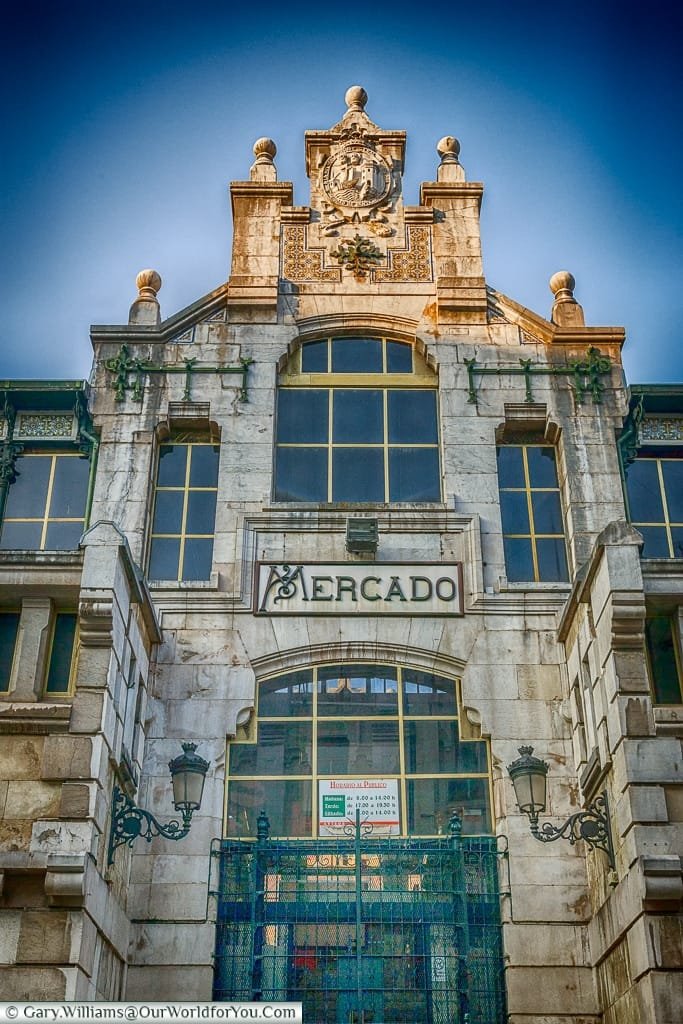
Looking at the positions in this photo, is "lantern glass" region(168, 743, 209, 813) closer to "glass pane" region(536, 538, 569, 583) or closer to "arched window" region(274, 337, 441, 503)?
"arched window" region(274, 337, 441, 503)

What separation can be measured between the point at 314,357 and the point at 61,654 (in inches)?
293

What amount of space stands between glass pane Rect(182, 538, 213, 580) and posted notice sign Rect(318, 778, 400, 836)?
3.73m

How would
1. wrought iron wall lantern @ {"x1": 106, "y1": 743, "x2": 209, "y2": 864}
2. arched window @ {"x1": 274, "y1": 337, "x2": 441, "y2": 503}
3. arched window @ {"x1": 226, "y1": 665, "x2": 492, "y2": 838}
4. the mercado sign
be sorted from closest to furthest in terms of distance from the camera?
wrought iron wall lantern @ {"x1": 106, "y1": 743, "x2": 209, "y2": 864}, arched window @ {"x1": 226, "y1": 665, "x2": 492, "y2": 838}, the mercado sign, arched window @ {"x1": 274, "y1": 337, "x2": 441, "y2": 503}

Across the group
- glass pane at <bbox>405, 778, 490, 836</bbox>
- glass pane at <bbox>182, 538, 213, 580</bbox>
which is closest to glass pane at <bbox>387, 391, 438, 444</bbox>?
glass pane at <bbox>182, 538, 213, 580</bbox>

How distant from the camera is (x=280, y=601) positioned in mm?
18297

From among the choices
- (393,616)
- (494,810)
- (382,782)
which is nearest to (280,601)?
(393,616)

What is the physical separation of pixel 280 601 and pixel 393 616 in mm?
1644

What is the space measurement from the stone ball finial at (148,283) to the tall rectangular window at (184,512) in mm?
2990

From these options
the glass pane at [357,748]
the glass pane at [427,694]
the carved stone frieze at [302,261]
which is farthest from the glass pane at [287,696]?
the carved stone frieze at [302,261]

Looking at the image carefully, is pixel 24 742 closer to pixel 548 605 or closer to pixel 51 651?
pixel 51 651

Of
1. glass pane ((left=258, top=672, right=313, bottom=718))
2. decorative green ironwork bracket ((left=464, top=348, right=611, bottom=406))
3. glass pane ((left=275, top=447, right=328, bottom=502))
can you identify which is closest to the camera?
glass pane ((left=258, top=672, right=313, bottom=718))

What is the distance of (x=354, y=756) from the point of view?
17344 mm

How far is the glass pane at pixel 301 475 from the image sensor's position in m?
19.6

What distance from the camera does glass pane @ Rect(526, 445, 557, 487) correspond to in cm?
1984
